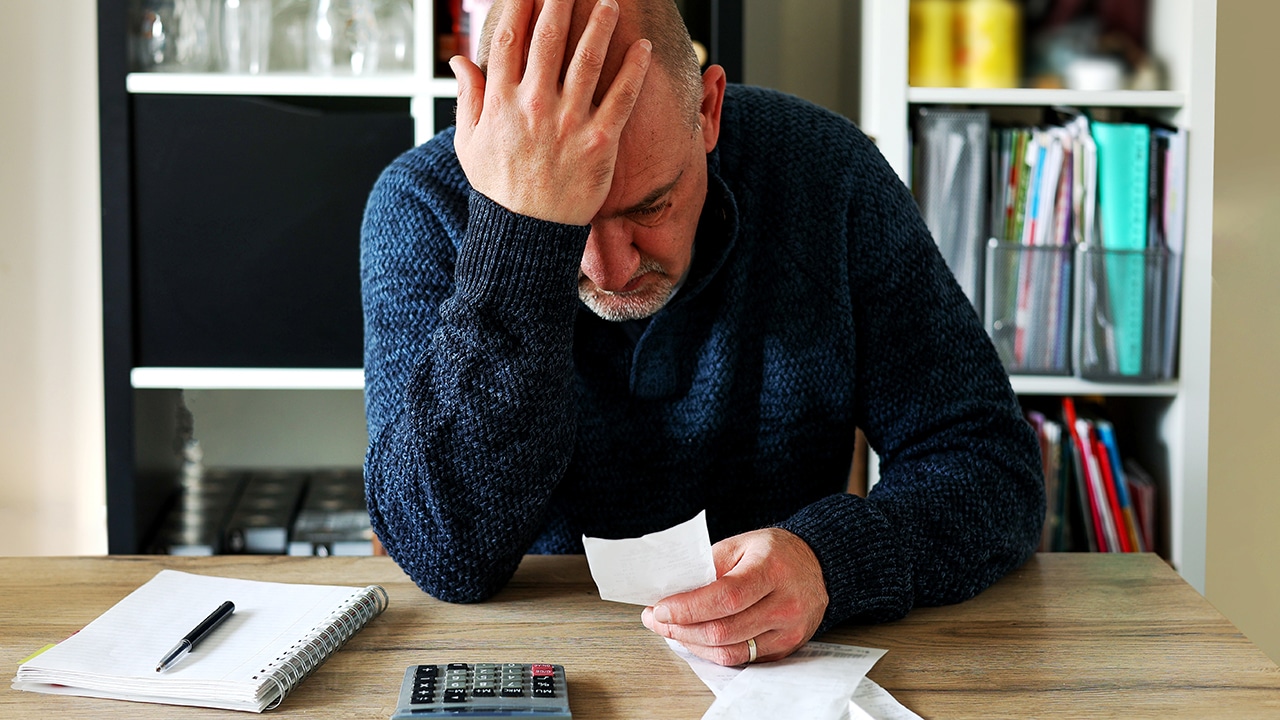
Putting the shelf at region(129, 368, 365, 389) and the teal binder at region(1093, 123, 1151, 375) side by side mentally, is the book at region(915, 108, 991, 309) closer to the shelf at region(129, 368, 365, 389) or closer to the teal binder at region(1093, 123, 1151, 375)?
A: the teal binder at region(1093, 123, 1151, 375)

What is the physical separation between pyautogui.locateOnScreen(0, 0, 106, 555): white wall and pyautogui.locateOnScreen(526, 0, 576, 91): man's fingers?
4.85ft

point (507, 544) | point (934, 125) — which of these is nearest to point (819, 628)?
point (507, 544)

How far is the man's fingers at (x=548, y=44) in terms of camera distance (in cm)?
93

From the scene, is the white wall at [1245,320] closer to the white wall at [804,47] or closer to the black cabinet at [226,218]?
the white wall at [804,47]

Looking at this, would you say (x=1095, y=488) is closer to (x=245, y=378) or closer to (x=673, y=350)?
(x=673, y=350)

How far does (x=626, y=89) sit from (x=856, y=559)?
44cm

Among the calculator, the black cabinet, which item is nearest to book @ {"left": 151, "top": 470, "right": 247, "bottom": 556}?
Answer: the black cabinet

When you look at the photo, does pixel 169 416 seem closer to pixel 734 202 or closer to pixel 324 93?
pixel 324 93

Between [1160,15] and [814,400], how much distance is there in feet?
3.75

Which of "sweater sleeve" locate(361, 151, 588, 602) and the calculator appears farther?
"sweater sleeve" locate(361, 151, 588, 602)

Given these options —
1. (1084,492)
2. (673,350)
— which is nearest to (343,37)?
(673,350)

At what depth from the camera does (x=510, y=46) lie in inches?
37.3

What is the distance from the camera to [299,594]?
945 mm

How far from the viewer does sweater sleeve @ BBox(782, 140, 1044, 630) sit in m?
0.92
